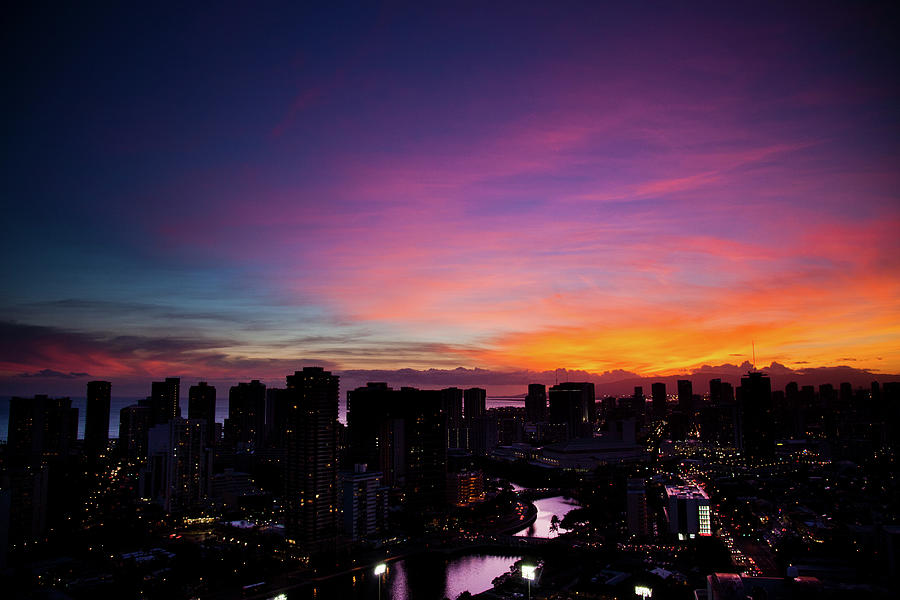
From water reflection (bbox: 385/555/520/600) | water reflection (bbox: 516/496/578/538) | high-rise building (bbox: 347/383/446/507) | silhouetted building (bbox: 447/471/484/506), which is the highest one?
high-rise building (bbox: 347/383/446/507)

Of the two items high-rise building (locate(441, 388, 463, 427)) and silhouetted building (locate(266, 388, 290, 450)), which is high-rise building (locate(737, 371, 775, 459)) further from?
silhouetted building (locate(266, 388, 290, 450))

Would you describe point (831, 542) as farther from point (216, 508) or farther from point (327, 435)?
point (216, 508)

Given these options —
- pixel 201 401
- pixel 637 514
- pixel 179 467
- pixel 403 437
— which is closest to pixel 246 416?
pixel 201 401

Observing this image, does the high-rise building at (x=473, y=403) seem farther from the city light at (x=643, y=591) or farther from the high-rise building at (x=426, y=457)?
the city light at (x=643, y=591)

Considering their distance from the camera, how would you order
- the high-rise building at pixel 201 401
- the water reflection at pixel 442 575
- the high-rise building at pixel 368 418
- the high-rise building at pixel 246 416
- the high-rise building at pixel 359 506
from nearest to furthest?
the water reflection at pixel 442 575, the high-rise building at pixel 359 506, the high-rise building at pixel 368 418, the high-rise building at pixel 201 401, the high-rise building at pixel 246 416

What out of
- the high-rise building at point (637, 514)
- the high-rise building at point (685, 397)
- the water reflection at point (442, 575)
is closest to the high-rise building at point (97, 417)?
the water reflection at point (442, 575)

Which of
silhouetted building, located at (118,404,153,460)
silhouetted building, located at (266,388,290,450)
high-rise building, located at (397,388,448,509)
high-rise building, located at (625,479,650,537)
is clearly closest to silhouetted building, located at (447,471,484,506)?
high-rise building, located at (397,388,448,509)

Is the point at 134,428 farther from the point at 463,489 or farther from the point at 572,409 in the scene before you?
the point at 572,409
